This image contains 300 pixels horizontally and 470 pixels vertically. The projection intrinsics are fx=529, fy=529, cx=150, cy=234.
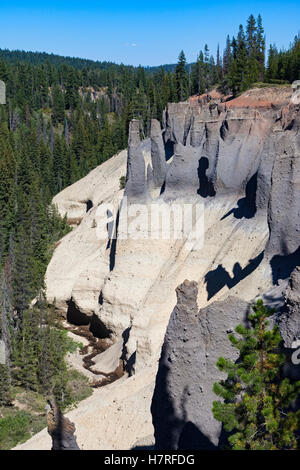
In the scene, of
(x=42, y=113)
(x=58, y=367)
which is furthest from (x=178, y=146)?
(x=42, y=113)

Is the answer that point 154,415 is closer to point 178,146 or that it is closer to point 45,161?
point 178,146

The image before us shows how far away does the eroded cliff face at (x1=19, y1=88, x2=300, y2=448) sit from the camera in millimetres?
12617

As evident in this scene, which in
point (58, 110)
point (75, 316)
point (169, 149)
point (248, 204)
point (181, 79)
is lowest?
point (75, 316)

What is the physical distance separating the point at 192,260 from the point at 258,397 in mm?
13751

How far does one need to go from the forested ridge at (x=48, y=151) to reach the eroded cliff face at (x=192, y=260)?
87.4 inches

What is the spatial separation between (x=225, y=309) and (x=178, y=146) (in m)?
15.6

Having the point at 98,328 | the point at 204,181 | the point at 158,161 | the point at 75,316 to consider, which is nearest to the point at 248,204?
the point at 204,181

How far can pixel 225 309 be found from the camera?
1262cm

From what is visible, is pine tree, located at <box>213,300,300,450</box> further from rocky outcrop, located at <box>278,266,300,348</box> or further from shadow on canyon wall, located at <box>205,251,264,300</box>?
shadow on canyon wall, located at <box>205,251,264,300</box>

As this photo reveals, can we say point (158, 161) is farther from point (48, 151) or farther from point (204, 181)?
point (48, 151)

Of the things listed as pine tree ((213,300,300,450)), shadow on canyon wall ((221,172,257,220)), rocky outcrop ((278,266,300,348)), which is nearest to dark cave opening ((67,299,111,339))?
shadow on canyon wall ((221,172,257,220))

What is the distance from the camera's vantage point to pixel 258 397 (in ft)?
30.3

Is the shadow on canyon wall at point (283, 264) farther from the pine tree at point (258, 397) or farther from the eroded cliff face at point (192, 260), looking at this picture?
the pine tree at point (258, 397)

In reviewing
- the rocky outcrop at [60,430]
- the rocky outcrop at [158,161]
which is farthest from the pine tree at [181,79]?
the rocky outcrop at [60,430]
